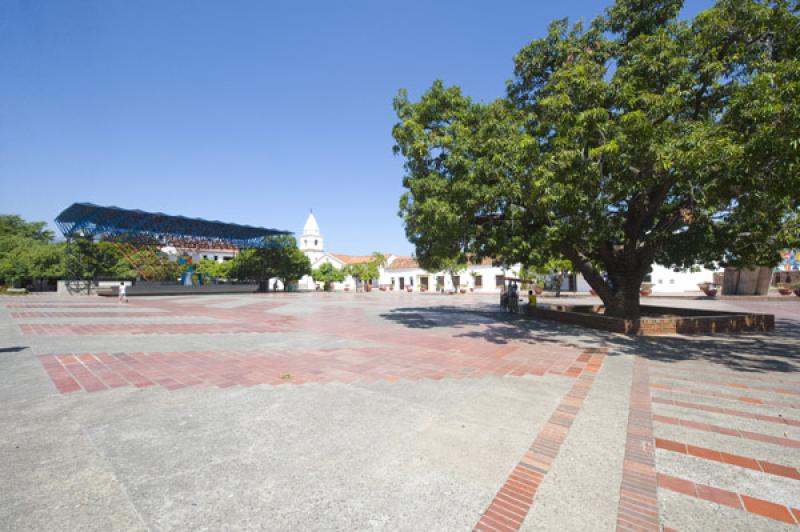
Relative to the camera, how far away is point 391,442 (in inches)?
131

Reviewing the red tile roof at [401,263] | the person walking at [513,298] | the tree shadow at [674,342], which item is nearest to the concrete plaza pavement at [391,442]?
the tree shadow at [674,342]

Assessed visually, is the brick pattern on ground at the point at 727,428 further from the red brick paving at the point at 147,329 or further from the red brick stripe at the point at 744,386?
the red brick paving at the point at 147,329

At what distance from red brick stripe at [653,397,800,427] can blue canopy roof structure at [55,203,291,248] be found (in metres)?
31.3

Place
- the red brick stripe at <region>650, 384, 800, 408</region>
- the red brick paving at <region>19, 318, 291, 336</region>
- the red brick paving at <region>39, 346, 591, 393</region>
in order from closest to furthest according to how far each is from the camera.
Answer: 1. the red brick stripe at <region>650, 384, 800, 408</region>
2. the red brick paving at <region>39, 346, 591, 393</region>
3. the red brick paving at <region>19, 318, 291, 336</region>

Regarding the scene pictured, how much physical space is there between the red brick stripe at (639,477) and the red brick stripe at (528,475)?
539 millimetres

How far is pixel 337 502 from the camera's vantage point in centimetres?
242

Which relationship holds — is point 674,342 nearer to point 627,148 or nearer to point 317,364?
point 627,148

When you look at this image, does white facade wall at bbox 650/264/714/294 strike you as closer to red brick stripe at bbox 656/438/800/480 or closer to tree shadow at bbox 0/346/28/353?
red brick stripe at bbox 656/438/800/480

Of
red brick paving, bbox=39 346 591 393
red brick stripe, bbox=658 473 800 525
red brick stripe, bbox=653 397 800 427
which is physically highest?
red brick paving, bbox=39 346 591 393

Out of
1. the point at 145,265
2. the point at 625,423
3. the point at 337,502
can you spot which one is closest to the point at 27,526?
the point at 337,502

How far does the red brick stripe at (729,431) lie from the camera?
137 inches

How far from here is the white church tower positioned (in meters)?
65.6

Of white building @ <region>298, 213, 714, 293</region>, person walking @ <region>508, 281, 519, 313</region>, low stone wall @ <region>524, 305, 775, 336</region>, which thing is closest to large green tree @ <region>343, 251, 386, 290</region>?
white building @ <region>298, 213, 714, 293</region>

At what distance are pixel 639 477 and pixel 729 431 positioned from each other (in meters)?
1.83
